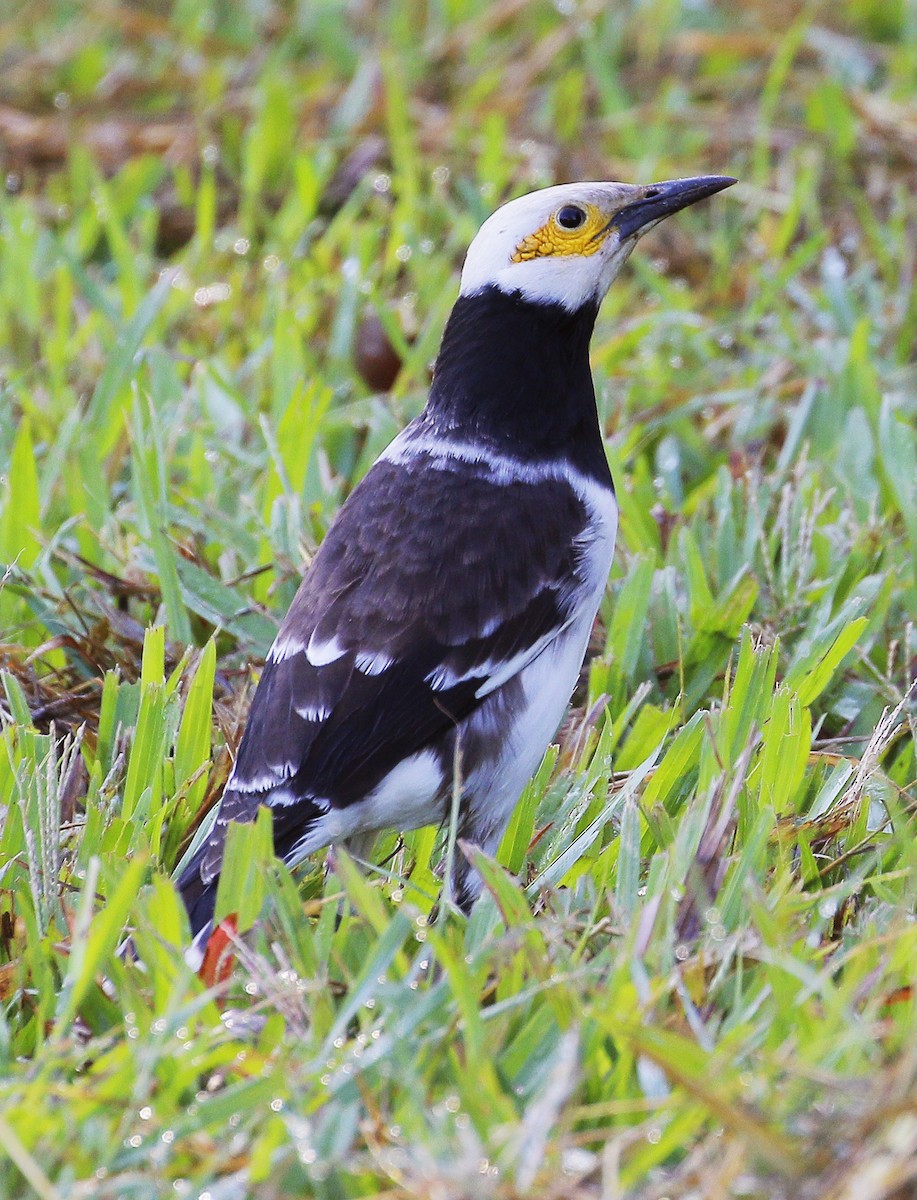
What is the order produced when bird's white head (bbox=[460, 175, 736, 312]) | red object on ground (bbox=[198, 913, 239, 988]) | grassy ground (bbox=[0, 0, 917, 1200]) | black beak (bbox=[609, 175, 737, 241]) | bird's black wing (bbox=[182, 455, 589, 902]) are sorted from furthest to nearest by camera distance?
black beak (bbox=[609, 175, 737, 241]) < bird's white head (bbox=[460, 175, 736, 312]) < bird's black wing (bbox=[182, 455, 589, 902]) < red object on ground (bbox=[198, 913, 239, 988]) < grassy ground (bbox=[0, 0, 917, 1200])

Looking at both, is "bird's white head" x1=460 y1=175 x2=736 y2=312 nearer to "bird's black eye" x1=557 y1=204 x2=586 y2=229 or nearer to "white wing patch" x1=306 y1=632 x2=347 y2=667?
"bird's black eye" x1=557 y1=204 x2=586 y2=229

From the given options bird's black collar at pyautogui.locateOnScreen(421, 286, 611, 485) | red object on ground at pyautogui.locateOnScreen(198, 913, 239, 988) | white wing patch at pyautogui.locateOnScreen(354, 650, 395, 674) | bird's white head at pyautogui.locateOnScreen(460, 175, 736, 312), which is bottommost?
red object on ground at pyautogui.locateOnScreen(198, 913, 239, 988)

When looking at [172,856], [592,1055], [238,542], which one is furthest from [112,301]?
[592,1055]

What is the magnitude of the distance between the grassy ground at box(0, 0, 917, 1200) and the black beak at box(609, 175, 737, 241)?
2.19ft

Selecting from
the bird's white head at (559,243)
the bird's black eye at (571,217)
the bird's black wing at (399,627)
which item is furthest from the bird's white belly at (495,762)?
the bird's black eye at (571,217)

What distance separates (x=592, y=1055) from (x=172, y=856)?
940 millimetres

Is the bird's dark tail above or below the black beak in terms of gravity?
below

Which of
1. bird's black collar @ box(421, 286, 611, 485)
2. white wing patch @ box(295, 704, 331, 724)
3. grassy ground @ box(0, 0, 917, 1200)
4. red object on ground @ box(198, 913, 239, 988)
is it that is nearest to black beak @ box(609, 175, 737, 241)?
bird's black collar @ box(421, 286, 611, 485)

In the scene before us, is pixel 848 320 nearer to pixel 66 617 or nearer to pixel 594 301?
pixel 594 301

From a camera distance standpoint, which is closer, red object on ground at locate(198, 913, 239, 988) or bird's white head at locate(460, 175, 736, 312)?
red object on ground at locate(198, 913, 239, 988)

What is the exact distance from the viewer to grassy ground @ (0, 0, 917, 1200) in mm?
1950

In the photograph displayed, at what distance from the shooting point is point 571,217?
3.08 meters

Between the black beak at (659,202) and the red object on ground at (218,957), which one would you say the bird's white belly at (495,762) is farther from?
the black beak at (659,202)

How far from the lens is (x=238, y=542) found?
357 cm
